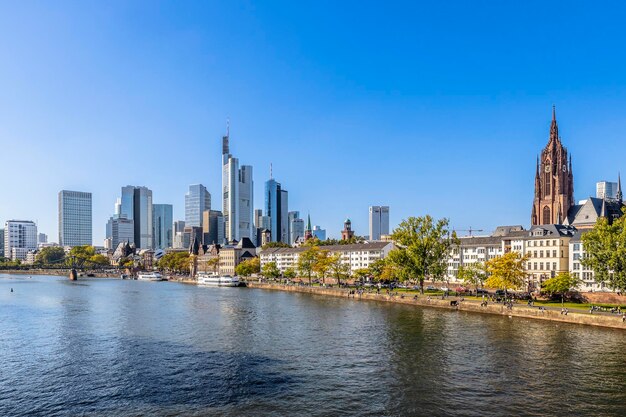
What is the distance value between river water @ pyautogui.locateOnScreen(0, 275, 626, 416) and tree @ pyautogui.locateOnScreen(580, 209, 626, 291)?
586 inches

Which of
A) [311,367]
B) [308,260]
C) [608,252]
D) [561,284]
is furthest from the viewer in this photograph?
[308,260]

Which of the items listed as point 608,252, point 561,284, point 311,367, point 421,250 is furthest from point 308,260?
point 311,367

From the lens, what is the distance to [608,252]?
82.1m

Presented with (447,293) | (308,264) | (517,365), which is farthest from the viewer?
(308,264)

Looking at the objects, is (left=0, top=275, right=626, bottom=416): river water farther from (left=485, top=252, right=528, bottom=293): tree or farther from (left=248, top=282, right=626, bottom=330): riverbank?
(left=485, top=252, right=528, bottom=293): tree

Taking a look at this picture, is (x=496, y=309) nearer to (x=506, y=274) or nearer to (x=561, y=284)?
(x=506, y=274)

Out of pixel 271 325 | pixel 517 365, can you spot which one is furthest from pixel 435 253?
pixel 517 365

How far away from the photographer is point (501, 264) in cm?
9894

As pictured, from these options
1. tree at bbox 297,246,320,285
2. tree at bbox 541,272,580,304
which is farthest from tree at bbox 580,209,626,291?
tree at bbox 297,246,320,285

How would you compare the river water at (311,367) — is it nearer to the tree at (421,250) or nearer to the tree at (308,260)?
the tree at (421,250)

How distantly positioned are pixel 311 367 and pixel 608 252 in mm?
60664

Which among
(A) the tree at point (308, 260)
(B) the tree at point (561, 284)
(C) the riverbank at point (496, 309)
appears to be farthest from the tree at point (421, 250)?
(A) the tree at point (308, 260)

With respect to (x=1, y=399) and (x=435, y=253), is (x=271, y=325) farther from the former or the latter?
(x=435, y=253)

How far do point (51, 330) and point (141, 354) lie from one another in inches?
1095
